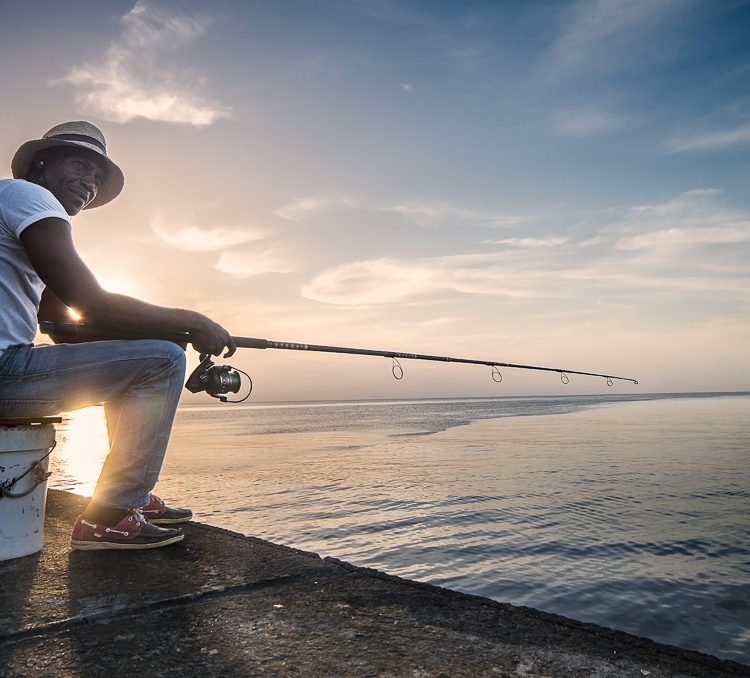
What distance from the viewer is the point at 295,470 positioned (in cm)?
1164

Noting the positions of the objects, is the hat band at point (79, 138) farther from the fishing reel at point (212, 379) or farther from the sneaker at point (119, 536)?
the sneaker at point (119, 536)

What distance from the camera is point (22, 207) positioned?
268 cm

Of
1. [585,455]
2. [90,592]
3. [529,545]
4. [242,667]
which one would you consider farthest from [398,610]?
[585,455]

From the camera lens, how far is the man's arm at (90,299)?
2721mm

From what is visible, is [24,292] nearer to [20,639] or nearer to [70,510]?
[20,639]

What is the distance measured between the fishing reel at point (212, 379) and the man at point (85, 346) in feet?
0.93

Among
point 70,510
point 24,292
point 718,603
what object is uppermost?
point 24,292

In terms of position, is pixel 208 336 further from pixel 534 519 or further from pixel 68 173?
pixel 534 519

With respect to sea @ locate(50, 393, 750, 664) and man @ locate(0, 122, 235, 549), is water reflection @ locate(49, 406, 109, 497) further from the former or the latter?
man @ locate(0, 122, 235, 549)

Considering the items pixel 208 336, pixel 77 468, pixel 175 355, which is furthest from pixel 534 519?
pixel 77 468

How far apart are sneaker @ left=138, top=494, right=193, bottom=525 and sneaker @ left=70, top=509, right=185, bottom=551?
25.9 inches

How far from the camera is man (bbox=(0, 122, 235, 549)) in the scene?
276cm

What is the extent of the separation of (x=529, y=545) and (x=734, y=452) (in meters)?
9.86

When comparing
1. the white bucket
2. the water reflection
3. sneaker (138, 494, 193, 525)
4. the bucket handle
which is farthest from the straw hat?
the water reflection
